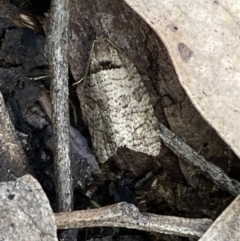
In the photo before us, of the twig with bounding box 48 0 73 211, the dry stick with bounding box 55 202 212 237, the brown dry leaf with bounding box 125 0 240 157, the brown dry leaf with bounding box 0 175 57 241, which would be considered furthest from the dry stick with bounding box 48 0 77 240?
the brown dry leaf with bounding box 125 0 240 157

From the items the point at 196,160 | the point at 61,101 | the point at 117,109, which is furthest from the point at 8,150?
the point at 196,160

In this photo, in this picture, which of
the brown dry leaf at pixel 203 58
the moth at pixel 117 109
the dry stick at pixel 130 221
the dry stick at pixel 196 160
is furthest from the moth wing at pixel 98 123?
the brown dry leaf at pixel 203 58

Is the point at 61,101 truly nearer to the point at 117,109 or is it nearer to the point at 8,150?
the point at 8,150

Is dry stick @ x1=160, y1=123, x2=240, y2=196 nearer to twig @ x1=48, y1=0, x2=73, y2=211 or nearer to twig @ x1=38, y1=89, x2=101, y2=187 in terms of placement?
twig @ x1=38, y1=89, x2=101, y2=187

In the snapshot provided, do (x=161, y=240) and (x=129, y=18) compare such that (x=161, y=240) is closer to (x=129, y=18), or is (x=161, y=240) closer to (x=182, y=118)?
(x=182, y=118)

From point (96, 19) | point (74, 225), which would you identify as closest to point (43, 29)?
point (96, 19)

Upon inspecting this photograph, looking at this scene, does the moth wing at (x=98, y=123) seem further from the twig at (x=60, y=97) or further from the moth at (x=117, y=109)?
the twig at (x=60, y=97)
